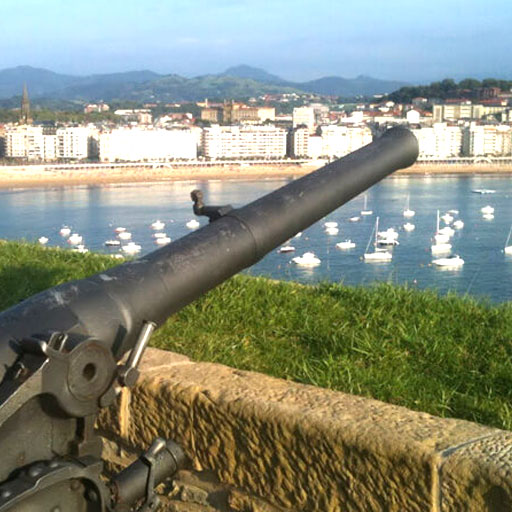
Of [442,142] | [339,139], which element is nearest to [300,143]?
[339,139]

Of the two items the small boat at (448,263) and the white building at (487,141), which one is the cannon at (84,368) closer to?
the small boat at (448,263)

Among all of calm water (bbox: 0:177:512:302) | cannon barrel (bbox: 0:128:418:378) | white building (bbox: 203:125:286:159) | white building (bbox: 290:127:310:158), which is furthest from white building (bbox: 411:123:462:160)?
cannon barrel (bbox: 0:128:418:378)

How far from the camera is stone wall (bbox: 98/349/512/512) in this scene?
1.37 meters

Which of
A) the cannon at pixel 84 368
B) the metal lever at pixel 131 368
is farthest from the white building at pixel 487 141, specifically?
the metal lever at pixel 131 368

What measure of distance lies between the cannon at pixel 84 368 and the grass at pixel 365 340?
0.57m

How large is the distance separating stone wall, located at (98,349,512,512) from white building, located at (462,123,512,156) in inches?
3835

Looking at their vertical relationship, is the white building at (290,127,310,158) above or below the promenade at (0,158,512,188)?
above

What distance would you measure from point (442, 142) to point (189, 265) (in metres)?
98.4

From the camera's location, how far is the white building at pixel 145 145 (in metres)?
93.6

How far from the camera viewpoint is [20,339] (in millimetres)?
1194

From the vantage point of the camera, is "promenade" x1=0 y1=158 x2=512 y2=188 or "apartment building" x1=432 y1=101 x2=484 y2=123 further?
"apartment building" x1=432 y1=101 x2=484 y2=123

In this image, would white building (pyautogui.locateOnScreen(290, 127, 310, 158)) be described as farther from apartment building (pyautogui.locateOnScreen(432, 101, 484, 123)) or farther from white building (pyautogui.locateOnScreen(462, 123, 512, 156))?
apartment building (pyautogui.locateOnScreen(432, 101, 484, 123))

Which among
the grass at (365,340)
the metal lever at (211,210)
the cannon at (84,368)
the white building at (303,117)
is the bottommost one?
the white building at (303,117)

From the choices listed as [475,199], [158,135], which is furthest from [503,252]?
[158,135]
